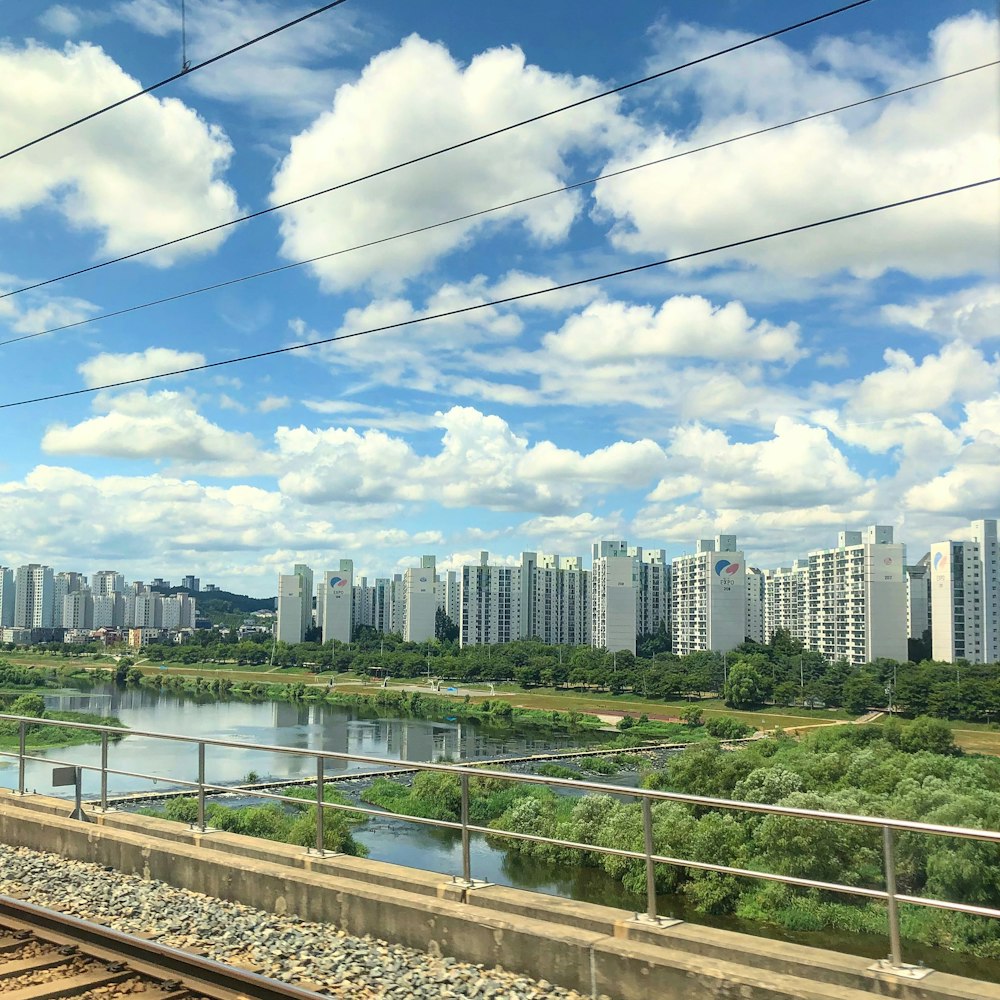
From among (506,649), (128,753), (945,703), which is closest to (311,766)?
(128,753)

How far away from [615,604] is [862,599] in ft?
134

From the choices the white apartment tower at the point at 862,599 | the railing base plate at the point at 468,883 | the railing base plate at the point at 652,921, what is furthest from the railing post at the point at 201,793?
the white apartment tower at the point at 862,599

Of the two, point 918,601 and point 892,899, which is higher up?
point 892,899

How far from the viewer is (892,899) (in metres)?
5.10

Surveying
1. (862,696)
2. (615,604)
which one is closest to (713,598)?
(615,604)

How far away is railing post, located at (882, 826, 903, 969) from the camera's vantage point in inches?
201

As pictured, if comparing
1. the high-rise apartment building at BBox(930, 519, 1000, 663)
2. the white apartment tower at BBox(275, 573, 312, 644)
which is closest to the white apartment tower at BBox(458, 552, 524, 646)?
the white apartment tower at BBox(275, 573, 312, 644)

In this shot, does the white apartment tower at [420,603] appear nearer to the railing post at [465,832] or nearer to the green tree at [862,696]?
the green tree at [862,696]

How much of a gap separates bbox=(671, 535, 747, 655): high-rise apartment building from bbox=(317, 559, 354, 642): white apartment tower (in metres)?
63.2

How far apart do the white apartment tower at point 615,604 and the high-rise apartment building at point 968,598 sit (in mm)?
47108

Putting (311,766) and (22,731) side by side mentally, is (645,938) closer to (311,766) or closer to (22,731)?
(22,731)

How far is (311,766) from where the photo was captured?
220 ft

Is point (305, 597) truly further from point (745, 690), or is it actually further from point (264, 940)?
point (264, 940)

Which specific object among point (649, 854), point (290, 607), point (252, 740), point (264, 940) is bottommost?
point (252, 740)
